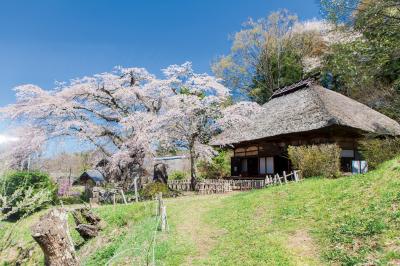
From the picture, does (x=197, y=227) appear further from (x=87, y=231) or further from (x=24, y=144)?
(x=24, y=144)

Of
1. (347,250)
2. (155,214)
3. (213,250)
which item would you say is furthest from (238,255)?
(155,214)

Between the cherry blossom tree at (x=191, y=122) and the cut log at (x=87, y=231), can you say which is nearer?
the cut log at (x=87, y=231)

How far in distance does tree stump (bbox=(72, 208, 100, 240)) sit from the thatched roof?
11.0 m

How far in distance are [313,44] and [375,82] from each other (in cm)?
1091

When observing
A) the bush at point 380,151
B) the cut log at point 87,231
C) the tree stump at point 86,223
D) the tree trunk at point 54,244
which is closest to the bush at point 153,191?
the tree stump at point 86,223

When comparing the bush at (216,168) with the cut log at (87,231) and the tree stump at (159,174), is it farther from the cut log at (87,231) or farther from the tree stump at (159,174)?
the cut log at (87,231)

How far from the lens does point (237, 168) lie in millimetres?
24906

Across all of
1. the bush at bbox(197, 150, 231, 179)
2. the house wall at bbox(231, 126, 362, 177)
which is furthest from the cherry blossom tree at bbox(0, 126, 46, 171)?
the house wall at bbox(231, 126, 362, 177)

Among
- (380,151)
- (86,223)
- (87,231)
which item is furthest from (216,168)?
(87,231)

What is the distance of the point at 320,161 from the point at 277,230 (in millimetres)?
6848

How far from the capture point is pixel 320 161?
48.6ft

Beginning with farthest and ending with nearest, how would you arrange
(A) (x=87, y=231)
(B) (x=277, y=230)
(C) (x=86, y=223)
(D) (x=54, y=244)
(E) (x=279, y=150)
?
1. (E) (x=279, y=150)
2. (C) (x=86, y=223)
3. (A) (x=87, y=231)
4. (B) (x=277, y=230)
5. (D) (x=54, y=244)

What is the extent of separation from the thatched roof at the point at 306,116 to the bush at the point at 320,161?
2307 mm

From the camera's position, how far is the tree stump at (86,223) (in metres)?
12.5
